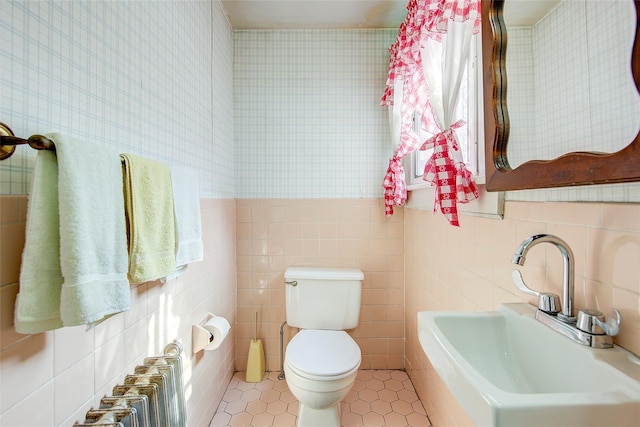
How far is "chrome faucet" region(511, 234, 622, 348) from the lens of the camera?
2.16 feet

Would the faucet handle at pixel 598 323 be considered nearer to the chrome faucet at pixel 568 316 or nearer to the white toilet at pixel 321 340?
the chrome faucet at pixel 568 316

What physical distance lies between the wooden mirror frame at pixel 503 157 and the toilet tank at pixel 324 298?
3.95 ft

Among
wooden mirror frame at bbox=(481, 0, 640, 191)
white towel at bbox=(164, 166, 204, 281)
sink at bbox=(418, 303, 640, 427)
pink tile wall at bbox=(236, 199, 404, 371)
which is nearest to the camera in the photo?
sink at bbox=(418, 303, 640, 427)

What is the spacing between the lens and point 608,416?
0.52m

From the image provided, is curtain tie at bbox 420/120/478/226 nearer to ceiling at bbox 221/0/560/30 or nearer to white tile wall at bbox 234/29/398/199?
white tile wall at bbox 234/29/398/199

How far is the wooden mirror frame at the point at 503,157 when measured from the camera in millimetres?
622

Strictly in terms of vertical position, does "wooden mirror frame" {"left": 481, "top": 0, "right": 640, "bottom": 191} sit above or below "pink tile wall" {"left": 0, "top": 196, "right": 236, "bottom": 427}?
above

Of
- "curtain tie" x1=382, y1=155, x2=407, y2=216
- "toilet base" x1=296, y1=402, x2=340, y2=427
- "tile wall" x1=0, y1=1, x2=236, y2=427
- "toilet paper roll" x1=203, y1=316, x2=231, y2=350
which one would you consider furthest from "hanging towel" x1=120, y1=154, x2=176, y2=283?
"curtain tie" x1=382, y1=155, x2=407, y2=216

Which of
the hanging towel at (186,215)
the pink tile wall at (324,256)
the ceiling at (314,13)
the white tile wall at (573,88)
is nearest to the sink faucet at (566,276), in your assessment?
the white tile wall at (573,88)

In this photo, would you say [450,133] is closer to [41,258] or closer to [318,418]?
[41,258]

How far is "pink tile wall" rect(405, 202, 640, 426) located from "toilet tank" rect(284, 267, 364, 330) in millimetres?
395

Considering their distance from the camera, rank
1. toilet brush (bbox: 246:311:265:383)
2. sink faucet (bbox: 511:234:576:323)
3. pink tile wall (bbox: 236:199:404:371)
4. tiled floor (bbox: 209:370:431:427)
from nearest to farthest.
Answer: sink faucet (bbox: 511:234:576:323) → tiled floor (bbox: 209:370:431:427) → toilet brush (bbox: 246:311:265:383) → pink tile wall (bbox: 236:199:404:371)

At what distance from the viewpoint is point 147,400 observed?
0.91 metres

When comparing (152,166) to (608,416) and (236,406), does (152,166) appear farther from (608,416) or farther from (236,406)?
(236,406)
